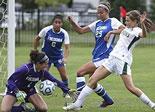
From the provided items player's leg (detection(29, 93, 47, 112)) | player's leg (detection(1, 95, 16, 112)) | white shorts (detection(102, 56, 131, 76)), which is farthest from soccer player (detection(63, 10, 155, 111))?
player's leg (detection(1, 95, 16, 112))

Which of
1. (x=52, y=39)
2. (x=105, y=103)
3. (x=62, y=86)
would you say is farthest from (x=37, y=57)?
(x=52, y=39)

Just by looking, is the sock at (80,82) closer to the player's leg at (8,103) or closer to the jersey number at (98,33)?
the jersey number at (98,33)

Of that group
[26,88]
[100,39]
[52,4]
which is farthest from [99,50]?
[52,4]

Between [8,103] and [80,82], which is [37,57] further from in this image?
[80,82]

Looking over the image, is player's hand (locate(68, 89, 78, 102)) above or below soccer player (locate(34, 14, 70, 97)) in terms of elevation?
below

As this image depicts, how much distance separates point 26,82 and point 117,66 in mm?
1595

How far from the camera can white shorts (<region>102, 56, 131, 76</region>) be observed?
8.34 meters

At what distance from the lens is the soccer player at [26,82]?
26.0ft

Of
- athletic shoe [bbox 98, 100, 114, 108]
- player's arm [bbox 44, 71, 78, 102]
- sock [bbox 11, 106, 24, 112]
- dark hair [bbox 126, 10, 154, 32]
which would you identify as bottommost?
athletic shoe [bbox 98, 100, 114, 108]

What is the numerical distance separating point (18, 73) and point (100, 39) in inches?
79.0

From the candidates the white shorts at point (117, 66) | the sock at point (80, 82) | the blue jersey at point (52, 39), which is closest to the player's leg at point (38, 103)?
the sock at point (80, 82)

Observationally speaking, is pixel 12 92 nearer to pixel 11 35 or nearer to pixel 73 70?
pixel 11 35

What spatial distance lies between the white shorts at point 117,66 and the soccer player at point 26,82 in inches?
32.4

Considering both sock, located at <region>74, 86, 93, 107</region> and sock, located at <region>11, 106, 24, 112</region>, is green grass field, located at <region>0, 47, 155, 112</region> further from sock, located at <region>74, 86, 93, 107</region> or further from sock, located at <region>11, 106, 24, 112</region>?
sock, located at <region>11, 106, 24, 112</region>
